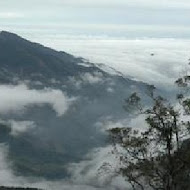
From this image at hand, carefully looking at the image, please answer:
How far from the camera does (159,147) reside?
143 ft

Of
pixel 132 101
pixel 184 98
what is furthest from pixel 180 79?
pixel 132 101

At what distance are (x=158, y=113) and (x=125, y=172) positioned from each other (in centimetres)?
537

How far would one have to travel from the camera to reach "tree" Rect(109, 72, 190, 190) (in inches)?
1606

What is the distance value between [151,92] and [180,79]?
264 cm

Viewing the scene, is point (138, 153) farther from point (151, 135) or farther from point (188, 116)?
point (188, 116)

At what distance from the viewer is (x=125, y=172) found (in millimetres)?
43094

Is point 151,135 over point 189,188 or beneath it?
over

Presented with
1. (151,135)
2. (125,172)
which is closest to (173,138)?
(151,135)

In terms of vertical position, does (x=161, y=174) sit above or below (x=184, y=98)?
below

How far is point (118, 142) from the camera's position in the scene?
4434 centimetres

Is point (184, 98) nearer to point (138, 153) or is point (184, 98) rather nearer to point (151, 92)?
point (151, 92)

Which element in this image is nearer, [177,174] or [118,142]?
[177,174]

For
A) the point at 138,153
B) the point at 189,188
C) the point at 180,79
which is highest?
the point at 180,79

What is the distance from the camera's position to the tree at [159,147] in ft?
134
